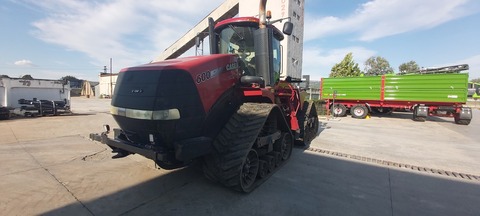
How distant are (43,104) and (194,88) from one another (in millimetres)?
11653

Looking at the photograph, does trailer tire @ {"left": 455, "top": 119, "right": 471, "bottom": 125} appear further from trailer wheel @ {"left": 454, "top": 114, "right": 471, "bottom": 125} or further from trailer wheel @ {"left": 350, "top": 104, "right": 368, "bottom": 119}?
trailer wheel @ {"left": 350, "top": 104, "right": 368, "bottom": 119}

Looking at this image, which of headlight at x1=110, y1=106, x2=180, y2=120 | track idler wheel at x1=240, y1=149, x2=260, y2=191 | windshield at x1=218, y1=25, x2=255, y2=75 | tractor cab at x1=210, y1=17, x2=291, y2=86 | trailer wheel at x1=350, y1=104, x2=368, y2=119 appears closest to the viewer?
headlight at x1=110, y1=106, x2=180, y2=120

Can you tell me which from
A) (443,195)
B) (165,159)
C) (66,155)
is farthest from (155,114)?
(443,195)

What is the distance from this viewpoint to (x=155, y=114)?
9.29 ft

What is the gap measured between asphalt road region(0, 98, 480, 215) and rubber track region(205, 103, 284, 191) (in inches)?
12.1

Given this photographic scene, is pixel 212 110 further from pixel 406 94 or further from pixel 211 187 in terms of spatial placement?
pixel 406 94

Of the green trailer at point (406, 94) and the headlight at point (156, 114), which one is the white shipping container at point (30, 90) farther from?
the green trailer at point (406, 94)

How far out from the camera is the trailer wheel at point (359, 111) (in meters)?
14.6

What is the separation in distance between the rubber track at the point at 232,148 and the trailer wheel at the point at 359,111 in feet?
42.7

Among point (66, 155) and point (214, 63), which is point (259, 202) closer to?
point (214, 63)

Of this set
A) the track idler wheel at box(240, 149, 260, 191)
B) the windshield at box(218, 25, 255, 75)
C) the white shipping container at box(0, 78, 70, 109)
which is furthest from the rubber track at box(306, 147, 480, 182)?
the white shipping container at box(0, 78, 70, 109)

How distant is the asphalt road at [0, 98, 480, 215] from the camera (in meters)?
3.09

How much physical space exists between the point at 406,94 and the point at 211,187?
13626 mm

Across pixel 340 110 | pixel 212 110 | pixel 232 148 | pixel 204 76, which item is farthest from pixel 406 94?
pixel 204 76
